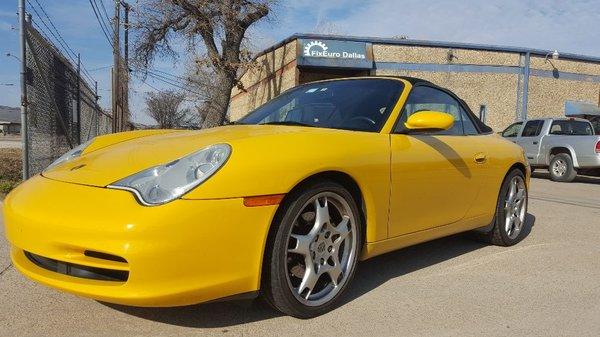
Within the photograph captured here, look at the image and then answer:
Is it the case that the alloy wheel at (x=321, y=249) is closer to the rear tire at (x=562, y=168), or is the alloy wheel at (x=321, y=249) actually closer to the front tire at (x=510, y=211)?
the front tire at (x=510, y=211)

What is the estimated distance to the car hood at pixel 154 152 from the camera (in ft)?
8.59

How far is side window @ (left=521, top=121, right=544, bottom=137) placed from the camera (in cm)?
1337

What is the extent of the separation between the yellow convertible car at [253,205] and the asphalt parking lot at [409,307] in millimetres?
227

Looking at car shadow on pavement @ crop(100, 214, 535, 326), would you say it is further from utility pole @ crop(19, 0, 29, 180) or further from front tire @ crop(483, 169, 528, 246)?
utility pole @ crop(19, 0, 29, 180)

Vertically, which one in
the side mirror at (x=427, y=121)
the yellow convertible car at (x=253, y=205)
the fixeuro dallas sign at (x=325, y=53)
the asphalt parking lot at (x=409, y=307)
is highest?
the fixeuro dallas sign at (x=325, y=53)

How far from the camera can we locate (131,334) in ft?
8.52

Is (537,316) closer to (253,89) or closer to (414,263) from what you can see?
(414,263)

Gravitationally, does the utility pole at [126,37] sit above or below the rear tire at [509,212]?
above

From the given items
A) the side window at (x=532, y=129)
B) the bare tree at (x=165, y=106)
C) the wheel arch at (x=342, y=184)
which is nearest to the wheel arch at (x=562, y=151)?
the side window at (x=532, y=129)

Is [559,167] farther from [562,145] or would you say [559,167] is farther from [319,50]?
[319,50]

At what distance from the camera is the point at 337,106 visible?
3676 mm

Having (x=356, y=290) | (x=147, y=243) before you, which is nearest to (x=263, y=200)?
(x=147, y=243)

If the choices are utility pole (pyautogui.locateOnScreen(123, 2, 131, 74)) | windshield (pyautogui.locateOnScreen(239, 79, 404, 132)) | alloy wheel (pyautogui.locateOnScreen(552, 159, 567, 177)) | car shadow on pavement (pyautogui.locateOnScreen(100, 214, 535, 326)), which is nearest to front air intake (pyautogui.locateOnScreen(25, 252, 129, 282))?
car shadow on pavement (pyautogui.locateOnScreen(100, 214, 535, 326))

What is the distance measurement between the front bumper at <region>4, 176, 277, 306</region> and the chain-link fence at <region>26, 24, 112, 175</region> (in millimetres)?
4586
